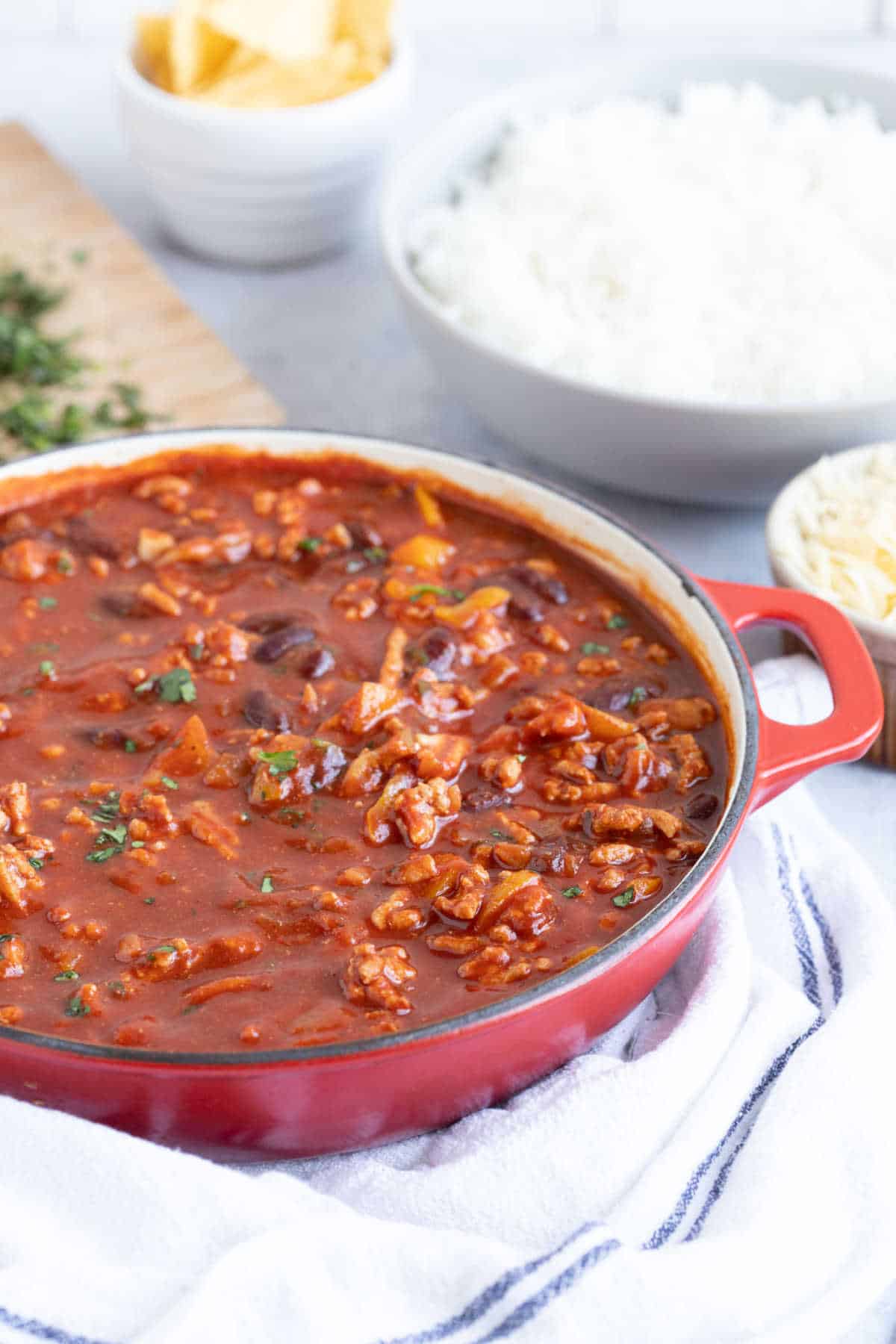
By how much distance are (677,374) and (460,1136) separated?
249cm

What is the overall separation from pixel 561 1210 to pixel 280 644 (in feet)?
4.60

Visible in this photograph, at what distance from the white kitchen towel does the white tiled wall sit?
625cm

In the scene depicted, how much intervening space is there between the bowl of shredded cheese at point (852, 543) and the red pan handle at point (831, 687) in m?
0.28

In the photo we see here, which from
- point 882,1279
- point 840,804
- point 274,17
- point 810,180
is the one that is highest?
point 274,17

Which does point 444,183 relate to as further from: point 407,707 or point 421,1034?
point 421,1034

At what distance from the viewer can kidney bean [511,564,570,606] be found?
12.7ft

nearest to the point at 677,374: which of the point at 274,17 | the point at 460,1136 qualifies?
the point at 274,17

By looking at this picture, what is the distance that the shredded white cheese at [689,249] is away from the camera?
4762mm

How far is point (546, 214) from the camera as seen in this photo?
5.40 metres

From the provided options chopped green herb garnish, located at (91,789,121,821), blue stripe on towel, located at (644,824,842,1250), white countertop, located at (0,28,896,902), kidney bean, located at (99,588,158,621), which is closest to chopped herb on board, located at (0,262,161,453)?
white countertop, located at (0,28,896,902)

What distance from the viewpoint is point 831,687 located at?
3.38 m

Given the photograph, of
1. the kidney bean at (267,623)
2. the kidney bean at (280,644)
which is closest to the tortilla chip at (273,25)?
the kidney bean at (267,623)

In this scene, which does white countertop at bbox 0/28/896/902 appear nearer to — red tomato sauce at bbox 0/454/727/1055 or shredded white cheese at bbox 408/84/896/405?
shredded white cheese at bbox 408/84/896/405

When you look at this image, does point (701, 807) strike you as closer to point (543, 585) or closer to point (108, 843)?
point (543, 585)
